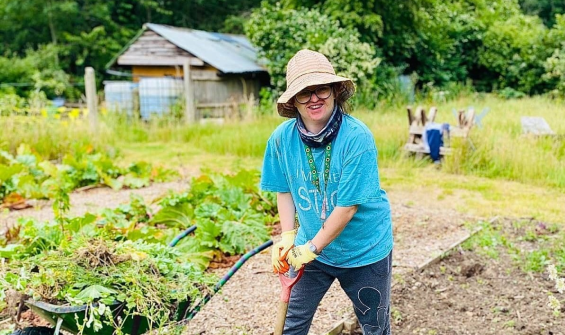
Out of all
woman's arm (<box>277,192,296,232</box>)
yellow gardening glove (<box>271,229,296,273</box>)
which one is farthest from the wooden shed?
yellow gardening glove (<box>271,229,296,273</box>)

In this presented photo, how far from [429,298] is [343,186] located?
185 centimetres

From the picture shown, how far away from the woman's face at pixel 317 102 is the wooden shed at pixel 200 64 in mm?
10613

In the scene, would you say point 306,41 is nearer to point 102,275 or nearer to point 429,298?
point 429,298

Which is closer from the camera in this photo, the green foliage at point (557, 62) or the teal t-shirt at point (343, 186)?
the teal t-shirt at point (343, 186)

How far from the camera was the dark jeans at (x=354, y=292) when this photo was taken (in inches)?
95.1

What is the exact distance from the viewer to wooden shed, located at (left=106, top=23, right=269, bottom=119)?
13391 mm

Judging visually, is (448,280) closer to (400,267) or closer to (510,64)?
(400,267)

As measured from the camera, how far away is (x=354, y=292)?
8.07 feet

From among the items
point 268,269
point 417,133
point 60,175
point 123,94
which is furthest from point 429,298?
point 123,94

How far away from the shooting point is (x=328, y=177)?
7.57ft

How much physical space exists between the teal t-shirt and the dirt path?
32.3 inches

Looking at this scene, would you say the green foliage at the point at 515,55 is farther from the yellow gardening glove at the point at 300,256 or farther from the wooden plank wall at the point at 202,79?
the yellow gardening glove at the point at 300,256

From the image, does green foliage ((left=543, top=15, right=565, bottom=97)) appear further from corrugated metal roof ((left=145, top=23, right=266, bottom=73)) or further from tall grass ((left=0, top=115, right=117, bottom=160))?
tall grass ((left=0, top=115, right=117, bottom=160))

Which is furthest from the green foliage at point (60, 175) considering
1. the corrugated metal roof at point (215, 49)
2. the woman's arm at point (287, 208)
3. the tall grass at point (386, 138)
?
the corrugated metal roof at point (215, 49)
